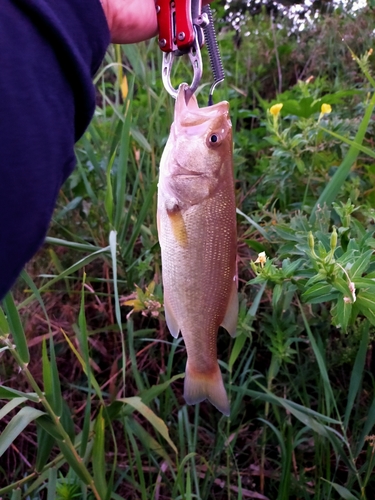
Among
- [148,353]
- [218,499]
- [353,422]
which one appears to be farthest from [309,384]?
[148,353]

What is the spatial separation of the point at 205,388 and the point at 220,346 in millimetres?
600

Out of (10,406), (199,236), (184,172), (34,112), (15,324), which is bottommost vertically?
(10,406)

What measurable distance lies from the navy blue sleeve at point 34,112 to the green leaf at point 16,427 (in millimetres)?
508

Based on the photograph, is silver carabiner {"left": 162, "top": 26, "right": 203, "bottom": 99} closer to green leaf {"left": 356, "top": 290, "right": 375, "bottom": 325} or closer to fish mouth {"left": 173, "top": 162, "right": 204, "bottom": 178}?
fish mouth {"left": 173, "top": 162, "right": 204, "bottom": 178}

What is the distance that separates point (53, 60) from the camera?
903 millimetres

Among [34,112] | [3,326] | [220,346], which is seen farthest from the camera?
[220,346]

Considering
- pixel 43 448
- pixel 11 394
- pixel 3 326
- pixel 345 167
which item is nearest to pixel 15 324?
pixel 3 326

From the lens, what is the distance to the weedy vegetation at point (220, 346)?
1.26 meters

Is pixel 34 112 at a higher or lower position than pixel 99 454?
higher

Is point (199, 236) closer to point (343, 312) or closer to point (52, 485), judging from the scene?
point (343, 312)

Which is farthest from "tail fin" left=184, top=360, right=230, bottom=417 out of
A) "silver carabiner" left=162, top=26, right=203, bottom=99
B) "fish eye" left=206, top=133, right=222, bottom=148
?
"silver carabiner" left=162, top=26, right=203, bottom=99

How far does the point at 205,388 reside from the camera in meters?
1.33

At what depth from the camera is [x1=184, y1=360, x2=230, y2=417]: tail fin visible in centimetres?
132

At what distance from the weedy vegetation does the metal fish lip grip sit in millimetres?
392
